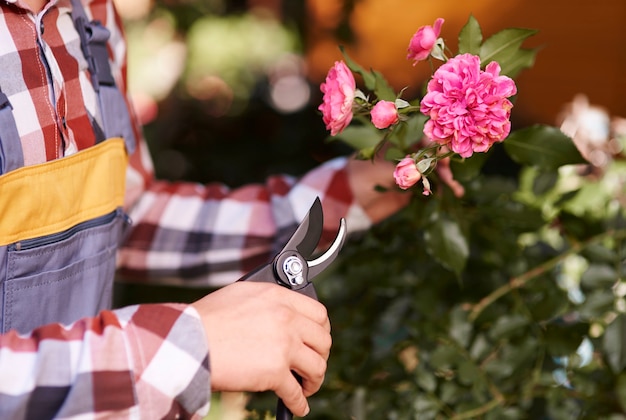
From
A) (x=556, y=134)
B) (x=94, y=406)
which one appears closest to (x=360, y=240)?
(x=556, y=134)

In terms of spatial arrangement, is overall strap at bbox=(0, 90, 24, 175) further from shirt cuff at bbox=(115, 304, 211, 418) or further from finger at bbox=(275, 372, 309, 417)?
finger at bbox=(275, 372, 309, 417)

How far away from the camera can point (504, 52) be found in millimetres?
948

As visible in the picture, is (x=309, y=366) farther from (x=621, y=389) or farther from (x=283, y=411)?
(x=621, y=389)

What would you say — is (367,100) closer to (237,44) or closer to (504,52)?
(504,52)

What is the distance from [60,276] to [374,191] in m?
0.51

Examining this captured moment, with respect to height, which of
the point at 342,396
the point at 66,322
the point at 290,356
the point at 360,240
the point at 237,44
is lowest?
the point at 237,44

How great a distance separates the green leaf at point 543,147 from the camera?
39.8 inches

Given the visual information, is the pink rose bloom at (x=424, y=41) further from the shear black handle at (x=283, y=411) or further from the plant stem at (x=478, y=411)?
the plant stem at (x=478, y=411)

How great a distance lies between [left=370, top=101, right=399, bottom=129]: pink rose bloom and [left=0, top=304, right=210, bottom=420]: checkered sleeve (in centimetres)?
28

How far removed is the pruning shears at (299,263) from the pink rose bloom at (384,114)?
111mm

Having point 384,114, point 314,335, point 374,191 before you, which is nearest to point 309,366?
point 314,335

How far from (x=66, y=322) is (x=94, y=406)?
28 cm

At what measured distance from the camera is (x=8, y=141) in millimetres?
889

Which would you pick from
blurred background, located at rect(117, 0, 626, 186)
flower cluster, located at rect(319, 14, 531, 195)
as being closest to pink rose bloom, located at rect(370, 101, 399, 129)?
flower cluster, located at rect(319, 14, 531, 195)
